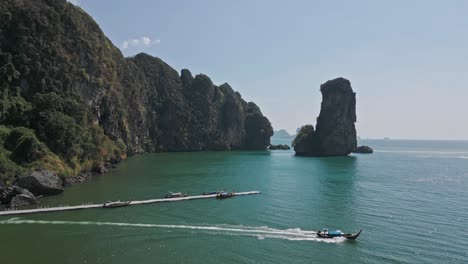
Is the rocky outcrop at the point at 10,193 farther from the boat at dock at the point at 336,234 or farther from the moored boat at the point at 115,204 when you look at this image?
the boat at dock at the point at 336,234

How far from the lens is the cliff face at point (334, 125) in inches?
7156

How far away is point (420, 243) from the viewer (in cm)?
4334

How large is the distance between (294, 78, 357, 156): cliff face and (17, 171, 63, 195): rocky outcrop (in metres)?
136

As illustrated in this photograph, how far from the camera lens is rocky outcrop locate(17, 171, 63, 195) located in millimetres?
63562

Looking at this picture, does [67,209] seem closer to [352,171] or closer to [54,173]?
[54,173]

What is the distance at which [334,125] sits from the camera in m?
183

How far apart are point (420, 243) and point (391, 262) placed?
25.8ft

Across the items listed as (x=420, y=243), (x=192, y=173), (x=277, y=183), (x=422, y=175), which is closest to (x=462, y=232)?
(x=420, y=243)

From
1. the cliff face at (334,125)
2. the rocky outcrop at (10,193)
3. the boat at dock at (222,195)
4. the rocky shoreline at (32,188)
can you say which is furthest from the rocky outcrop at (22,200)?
the cliff face at (334,125)

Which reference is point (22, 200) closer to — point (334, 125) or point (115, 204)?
point (115, 204)

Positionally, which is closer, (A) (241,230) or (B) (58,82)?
(A) (241,230)

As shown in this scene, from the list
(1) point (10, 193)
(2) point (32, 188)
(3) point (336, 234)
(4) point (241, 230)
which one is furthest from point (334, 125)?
(1) point (10, 193)

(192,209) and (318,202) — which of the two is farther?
(318,202)

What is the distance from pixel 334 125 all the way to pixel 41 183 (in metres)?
143
